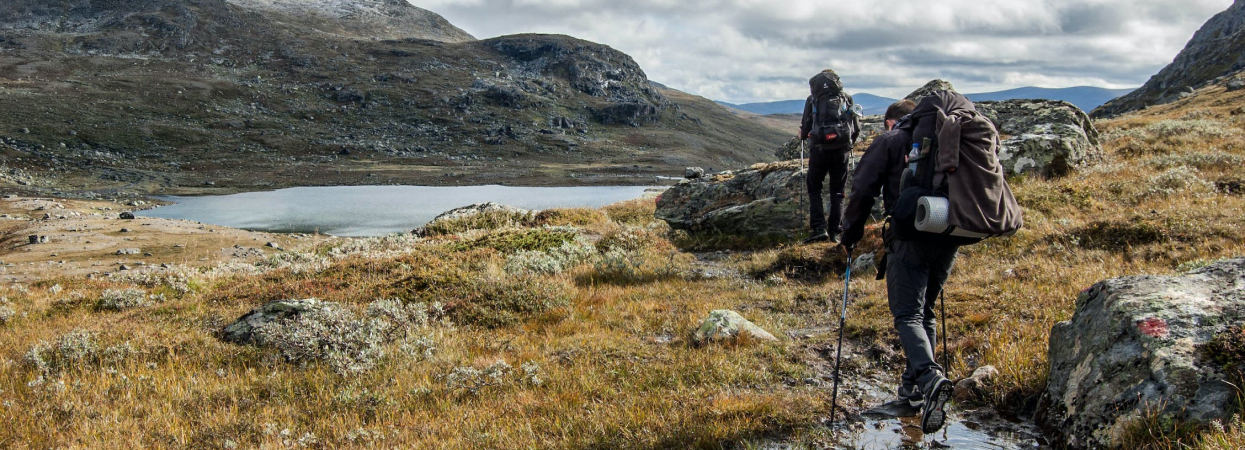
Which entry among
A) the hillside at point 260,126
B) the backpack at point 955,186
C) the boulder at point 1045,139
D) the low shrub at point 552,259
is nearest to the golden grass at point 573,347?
the low shrub at point 552,259

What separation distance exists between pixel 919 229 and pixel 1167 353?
1.70 m

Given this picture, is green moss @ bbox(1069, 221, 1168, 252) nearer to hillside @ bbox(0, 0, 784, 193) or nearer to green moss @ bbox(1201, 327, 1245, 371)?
green moss @ bbox(1201, 327, 1245, 371)

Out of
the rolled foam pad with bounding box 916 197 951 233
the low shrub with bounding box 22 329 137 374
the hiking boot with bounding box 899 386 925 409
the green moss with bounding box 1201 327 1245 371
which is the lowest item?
the low shrub with bounding box 22 329 137 374

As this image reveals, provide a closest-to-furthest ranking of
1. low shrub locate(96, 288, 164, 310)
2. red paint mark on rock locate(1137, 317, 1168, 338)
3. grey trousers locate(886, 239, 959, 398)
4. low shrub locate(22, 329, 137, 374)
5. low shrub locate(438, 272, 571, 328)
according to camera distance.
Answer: red paint mark on rock locate(1137, 317, 1168, 338) → grey trousers locate(886, 239, 959, 398) → low shrub locate(22, 329, 137, 374) → low shrub locate(438, 272, 571, 328) → low shrub locate(96, 288, 164, 310)

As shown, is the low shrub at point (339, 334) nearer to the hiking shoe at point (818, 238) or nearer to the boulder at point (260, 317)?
the boulder at point (260, 317)

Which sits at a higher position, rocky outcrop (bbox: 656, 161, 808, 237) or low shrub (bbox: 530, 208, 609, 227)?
rocky outcrop (bbox: 656, 161, 808, 237)

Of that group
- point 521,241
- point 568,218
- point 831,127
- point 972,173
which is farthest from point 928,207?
point 568,218

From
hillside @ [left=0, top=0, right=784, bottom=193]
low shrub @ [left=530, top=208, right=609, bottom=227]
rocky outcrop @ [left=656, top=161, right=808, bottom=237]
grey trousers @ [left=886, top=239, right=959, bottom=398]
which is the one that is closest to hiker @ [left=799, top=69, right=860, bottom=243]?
rocky outcrop @ [left=656, top=161, right=808, bottom=237]

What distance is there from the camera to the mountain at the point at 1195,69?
103 meters

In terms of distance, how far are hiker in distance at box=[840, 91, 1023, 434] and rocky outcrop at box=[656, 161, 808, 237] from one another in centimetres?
887

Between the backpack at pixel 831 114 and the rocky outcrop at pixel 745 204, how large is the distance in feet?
8.11

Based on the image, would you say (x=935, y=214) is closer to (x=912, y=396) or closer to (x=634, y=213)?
(x=912, y=396)

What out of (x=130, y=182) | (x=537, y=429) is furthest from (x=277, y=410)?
(x=130, y=182)

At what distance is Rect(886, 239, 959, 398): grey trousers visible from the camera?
487 cm
